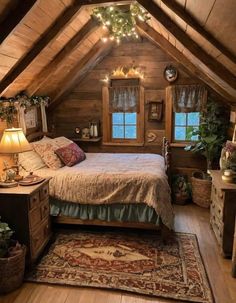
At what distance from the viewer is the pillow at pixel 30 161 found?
3.21m

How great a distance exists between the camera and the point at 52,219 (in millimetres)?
3229

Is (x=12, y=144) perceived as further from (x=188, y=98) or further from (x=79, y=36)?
(x=188, y=98)

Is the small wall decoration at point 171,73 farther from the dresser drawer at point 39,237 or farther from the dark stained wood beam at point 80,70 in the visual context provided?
the dresser drawer at point 39,237

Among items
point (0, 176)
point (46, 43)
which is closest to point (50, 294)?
point (0, 176)

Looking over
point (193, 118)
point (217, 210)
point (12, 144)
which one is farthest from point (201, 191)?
point (12, 144)

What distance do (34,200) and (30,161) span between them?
847 millimetres

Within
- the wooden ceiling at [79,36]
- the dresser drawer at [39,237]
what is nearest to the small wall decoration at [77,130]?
the wooden ceiling at [79,36]

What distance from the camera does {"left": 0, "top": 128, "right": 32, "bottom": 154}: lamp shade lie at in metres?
2.68

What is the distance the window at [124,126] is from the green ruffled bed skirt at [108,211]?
1972mm

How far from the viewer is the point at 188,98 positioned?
14.1ft

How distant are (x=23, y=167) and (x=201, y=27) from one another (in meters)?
2.52

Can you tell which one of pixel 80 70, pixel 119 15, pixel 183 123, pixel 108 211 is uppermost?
pixel 119 15

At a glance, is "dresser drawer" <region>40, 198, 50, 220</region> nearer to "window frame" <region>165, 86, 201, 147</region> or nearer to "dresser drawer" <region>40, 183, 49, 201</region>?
"dresser drawer" <region>40, 183, 49, 201</region>

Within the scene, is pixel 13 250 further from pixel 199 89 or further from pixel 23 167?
pixel 199 89
